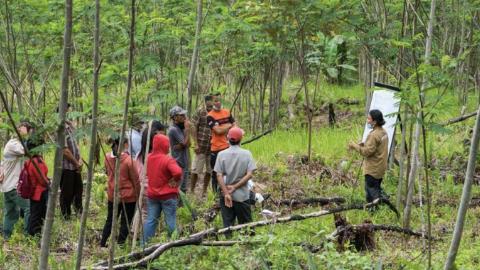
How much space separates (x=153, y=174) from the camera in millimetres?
7758

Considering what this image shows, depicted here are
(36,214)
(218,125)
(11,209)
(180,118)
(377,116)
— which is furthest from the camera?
(218,125)

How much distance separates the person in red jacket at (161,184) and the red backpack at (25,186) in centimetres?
145

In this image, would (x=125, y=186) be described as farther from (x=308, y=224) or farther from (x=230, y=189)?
(x=308, y=224)

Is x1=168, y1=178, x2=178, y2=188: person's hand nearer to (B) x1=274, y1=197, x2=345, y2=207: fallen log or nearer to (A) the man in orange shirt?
(B) x1=274, y1=197, x2=345, y2=207: fallen log

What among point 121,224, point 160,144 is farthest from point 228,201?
point 121,224

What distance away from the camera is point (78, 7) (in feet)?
29.2

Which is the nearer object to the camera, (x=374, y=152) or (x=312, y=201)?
(x=374, y=152)

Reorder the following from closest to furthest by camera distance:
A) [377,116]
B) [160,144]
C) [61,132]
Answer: [61,132], [160,144], [377,116]

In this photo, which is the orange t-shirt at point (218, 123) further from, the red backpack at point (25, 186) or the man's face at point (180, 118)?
the red backpack at point (25, 186)

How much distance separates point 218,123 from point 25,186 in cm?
325

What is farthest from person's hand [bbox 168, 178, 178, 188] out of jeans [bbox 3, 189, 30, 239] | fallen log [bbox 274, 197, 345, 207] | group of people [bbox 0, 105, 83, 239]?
fallen log [bbox 274, 197, 345, 207]

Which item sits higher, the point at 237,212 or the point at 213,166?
the point at 237,212

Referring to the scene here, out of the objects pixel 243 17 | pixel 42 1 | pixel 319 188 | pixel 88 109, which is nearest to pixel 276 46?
pixel 243 17

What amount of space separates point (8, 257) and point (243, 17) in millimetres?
5306
